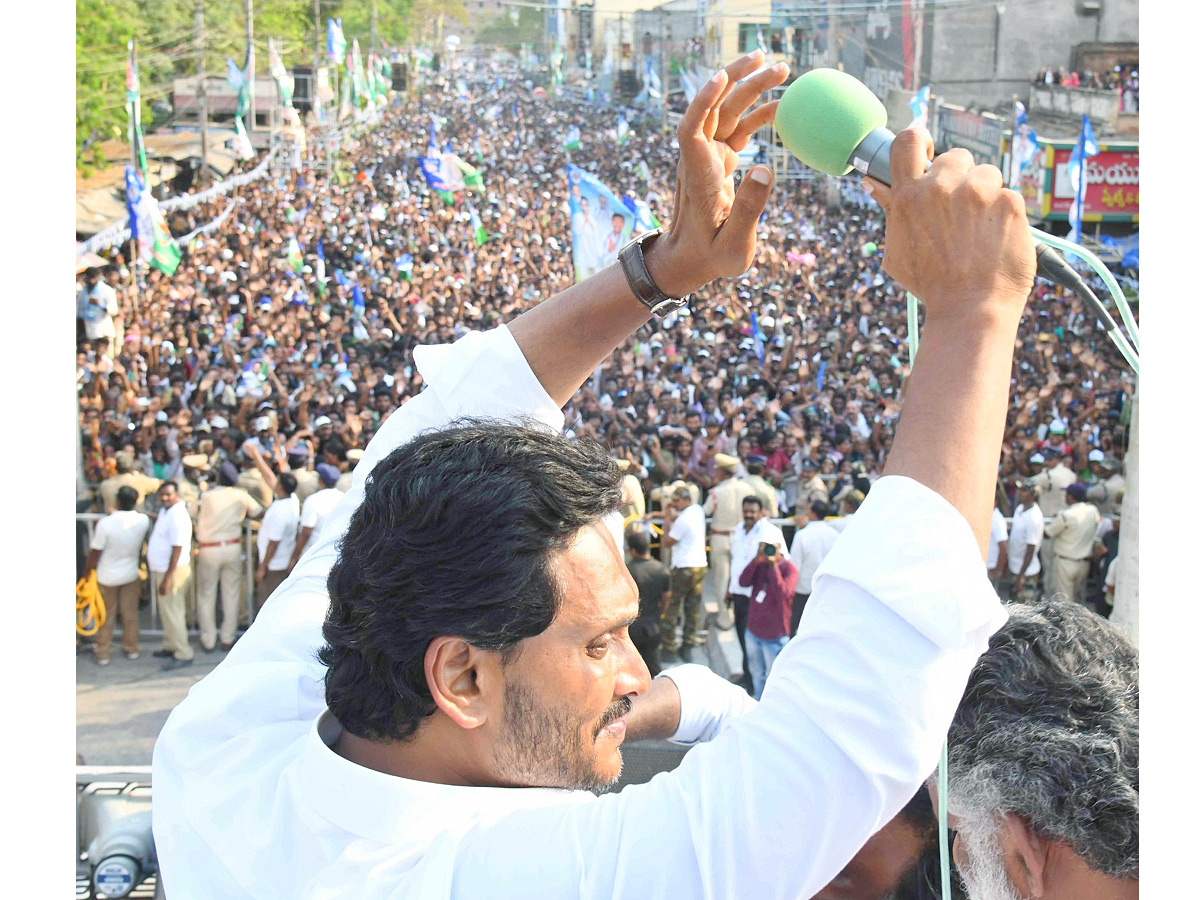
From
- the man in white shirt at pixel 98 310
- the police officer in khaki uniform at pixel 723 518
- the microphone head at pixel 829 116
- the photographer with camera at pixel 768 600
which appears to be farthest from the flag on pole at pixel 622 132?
the microphone head at pixel 829 116

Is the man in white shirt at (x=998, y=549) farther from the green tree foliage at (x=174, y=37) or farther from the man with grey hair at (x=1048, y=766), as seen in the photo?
the green tree foliage at (x=174, y=37)

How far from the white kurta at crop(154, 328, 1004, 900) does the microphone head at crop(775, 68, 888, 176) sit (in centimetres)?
42

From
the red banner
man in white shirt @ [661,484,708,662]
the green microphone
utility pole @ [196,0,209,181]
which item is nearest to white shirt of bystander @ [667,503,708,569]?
man in white shirt @ [661,484,708,662]

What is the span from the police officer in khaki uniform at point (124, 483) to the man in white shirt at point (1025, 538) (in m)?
5.41

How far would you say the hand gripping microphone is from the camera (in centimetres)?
110

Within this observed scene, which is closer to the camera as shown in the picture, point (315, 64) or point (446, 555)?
point (446, 555)

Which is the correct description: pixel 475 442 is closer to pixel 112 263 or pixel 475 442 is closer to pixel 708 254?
pixel 708 254

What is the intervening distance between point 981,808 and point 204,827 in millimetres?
794

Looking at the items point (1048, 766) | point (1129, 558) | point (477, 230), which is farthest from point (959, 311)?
point (477, 230)

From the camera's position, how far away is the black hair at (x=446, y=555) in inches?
40.0

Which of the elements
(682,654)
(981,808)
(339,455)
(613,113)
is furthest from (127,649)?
(613,113)

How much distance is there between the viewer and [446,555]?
103 cm

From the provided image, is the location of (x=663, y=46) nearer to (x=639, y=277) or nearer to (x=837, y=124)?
(x=639, y=277)

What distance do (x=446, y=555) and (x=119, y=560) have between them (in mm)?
6534
